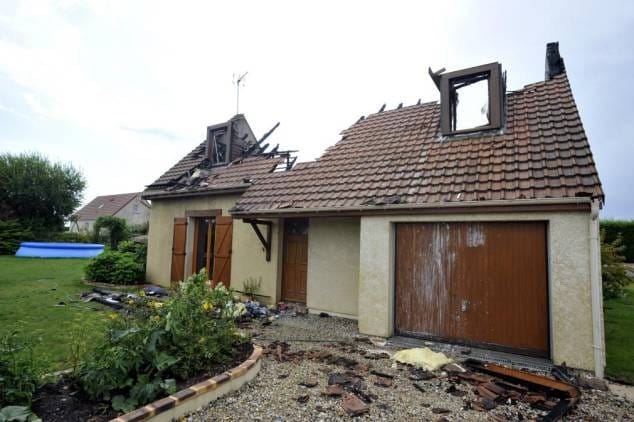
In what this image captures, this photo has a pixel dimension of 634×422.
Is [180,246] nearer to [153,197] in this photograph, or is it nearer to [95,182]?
[153,197]

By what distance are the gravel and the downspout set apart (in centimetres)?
64

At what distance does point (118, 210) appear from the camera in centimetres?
3762

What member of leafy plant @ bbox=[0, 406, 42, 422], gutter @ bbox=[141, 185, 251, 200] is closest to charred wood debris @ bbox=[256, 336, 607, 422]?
leafy plant @ bbox=[0, 406, 42, 422]

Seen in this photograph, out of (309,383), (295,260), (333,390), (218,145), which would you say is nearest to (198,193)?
(218,145)

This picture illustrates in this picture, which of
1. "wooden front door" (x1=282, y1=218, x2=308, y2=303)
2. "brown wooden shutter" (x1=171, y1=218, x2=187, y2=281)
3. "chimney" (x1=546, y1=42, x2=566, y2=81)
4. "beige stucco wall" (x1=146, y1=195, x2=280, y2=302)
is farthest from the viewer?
"brown wooden shutter" (x1=171, y1=218, x2=187, y2=281)

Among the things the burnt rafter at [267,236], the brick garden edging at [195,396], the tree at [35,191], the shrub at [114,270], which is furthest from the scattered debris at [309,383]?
the tree at [35,191]

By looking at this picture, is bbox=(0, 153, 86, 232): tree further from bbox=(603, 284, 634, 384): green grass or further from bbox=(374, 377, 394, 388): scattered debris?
bbox=(603, 284, 634, 384): green grass

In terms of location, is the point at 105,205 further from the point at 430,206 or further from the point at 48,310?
the point at 430,206

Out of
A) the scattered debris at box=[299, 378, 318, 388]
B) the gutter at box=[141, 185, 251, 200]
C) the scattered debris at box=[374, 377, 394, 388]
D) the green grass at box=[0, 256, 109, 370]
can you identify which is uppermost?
the gutter at box=[141, 185, 251, 200]

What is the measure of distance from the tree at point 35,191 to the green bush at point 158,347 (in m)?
26.9

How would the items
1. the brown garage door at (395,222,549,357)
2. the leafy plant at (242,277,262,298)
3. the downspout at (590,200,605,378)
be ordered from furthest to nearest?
the leafy plant at (242,277,262,298), the brown garage door at (395,222,549,357), the downspout at (590,200,605,378)

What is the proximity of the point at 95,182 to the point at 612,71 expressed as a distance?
115 feet

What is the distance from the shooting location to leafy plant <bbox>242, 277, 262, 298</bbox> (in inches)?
358

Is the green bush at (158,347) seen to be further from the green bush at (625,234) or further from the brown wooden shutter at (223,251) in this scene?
the green bush at (625,234)
